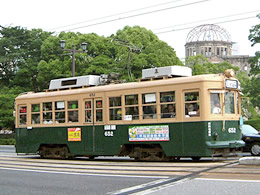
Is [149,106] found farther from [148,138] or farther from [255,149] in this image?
[255,149]

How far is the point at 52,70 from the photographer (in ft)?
123

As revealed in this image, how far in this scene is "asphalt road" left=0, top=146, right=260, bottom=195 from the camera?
8391mm

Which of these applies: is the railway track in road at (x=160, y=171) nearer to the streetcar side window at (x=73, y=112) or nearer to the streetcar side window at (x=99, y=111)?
the streetcar side window at (x=99, y=111)

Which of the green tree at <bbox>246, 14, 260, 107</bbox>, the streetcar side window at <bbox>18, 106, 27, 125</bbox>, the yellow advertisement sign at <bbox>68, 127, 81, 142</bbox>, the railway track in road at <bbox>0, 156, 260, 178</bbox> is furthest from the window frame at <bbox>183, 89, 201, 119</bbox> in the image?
the green tree at <bbox>246, 14, 260, 107</bbox>

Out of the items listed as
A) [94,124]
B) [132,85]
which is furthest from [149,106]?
[94,124]

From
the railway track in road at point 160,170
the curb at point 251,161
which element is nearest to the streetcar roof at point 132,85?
the railway track in road at point 160,170

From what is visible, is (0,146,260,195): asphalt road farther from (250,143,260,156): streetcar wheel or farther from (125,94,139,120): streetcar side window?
(250,143,260,156): streetcar wheel

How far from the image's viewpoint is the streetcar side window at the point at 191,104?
13414 mm

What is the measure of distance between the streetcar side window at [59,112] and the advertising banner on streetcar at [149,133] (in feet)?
11.2

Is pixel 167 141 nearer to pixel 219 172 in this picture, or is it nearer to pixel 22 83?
pixel 219 172

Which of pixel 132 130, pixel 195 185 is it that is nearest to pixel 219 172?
pixel 195 185

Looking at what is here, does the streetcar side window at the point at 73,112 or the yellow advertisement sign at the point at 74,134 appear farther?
the streetcar side window at the point at 73,112

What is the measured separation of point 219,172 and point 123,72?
80.9ft

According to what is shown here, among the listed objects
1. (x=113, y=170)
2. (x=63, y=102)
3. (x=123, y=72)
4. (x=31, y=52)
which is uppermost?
(x=31, y=52)
